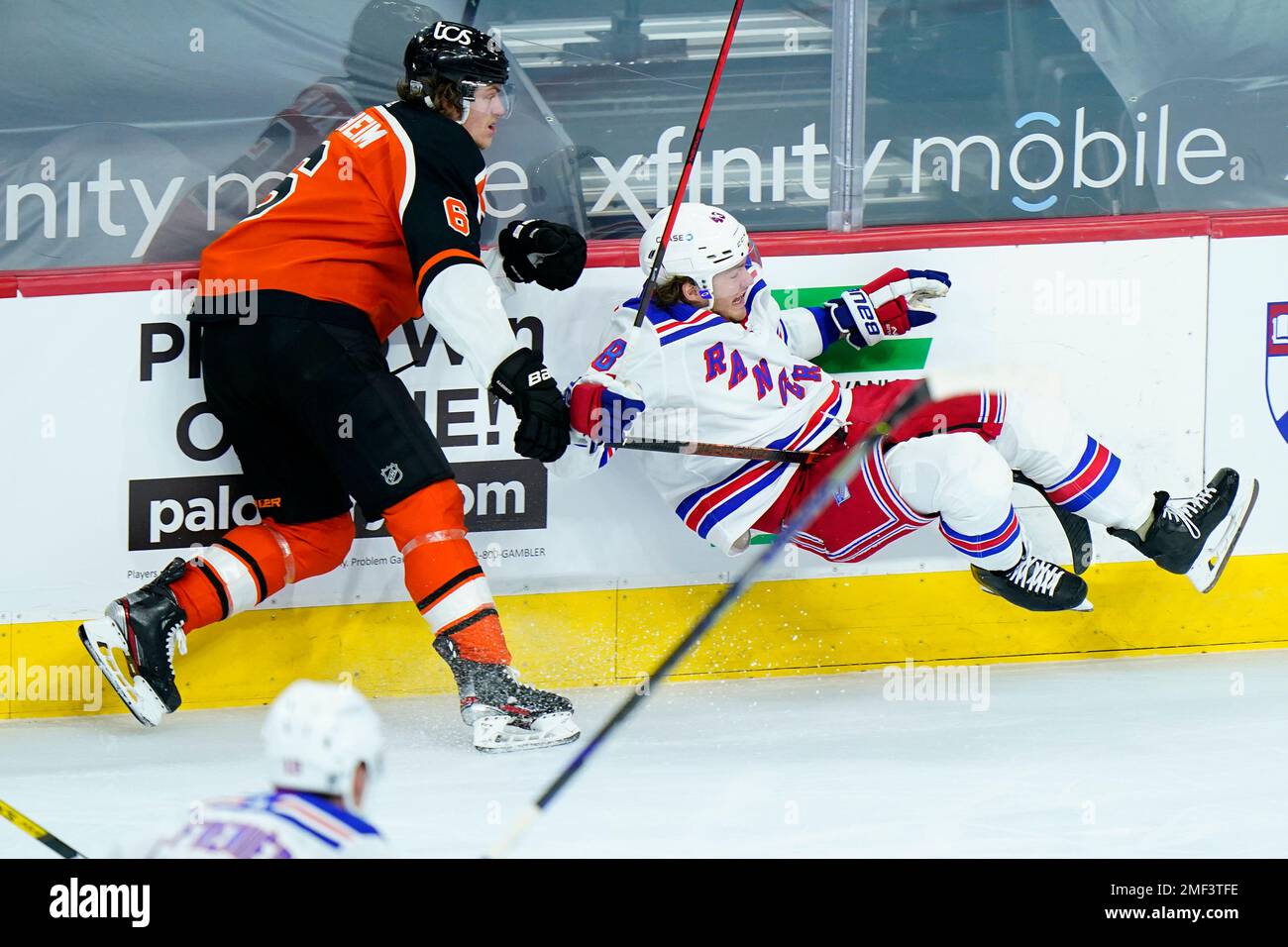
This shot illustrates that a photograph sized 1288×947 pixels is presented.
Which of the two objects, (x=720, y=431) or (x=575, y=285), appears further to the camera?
(x=575, y=285)

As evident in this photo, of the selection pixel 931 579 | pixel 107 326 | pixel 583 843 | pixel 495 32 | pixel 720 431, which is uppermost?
pixel 495 32

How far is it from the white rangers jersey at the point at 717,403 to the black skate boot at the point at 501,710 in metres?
0.46

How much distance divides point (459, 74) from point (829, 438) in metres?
1.09

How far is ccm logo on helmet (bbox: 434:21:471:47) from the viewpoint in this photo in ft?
10.8

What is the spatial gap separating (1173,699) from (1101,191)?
1.23 m

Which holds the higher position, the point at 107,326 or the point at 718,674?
the point at 107,326

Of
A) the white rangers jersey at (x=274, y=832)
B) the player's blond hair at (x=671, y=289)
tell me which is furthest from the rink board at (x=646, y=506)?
the white rangers jersey at (x=274, y=832)

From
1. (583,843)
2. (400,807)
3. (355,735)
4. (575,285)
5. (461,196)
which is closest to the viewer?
(355,735)

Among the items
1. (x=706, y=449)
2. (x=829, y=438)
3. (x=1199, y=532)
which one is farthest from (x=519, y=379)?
(x=1199, y=532)

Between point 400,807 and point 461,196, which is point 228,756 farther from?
point 461,196

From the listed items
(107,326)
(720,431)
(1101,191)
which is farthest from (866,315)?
(107,326)

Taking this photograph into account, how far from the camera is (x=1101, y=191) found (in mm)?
3850

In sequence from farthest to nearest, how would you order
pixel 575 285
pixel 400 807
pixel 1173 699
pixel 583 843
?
pixel 575 285, pixel 1173 699, pixel 400 807, pixel 583 843

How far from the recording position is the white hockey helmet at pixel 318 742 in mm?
1620
